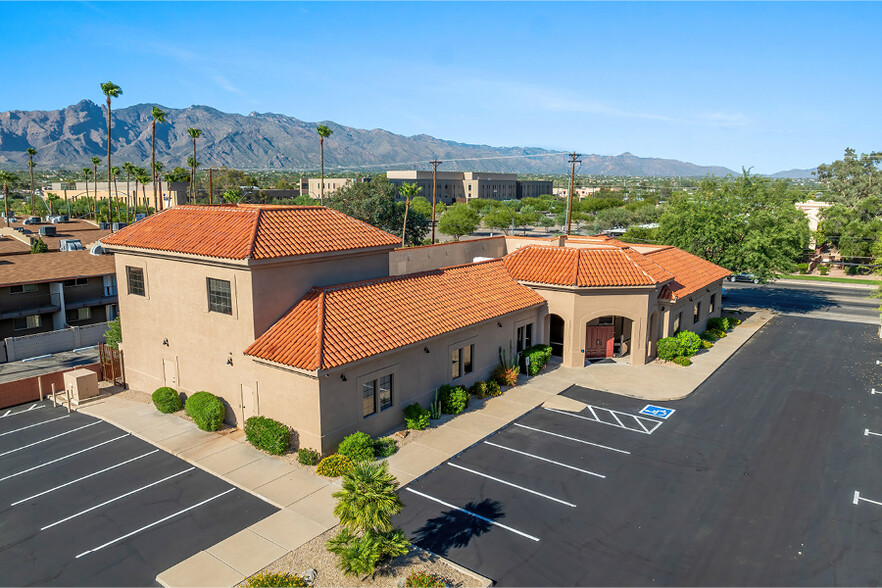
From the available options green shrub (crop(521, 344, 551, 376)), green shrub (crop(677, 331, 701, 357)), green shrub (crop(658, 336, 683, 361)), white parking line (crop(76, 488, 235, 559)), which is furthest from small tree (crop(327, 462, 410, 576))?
green shrub (crop(677, 331, 701, 357))

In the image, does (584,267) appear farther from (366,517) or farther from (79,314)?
(79,314)

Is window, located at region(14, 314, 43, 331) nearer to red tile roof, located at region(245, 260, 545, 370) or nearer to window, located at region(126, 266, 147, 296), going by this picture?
window, located at region(126, 266, 147, 296)

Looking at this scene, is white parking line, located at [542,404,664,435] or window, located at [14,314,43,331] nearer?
white parking line, located at [542,404,664,435]

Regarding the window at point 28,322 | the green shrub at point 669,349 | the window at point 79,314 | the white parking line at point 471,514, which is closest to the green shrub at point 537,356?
the green shrub at point 669,349

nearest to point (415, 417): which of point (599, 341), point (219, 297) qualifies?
point (219, 297)

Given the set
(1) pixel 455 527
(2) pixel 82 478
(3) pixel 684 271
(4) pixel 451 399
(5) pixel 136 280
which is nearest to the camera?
(1) pixel 455 527
